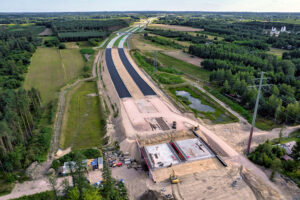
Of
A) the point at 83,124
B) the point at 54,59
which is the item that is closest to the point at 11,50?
the point at 54,59

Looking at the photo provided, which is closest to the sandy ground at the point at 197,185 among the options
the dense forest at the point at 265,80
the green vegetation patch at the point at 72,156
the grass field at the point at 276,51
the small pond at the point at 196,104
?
the green vegetation patch at the point at 72,156

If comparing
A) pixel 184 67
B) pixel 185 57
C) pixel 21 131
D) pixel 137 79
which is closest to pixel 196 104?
pixel 137 79

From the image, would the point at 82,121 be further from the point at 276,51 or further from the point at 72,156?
the point at 276,51

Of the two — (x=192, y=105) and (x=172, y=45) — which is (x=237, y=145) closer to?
(x=192, y=105)

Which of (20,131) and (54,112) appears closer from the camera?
(20,131)

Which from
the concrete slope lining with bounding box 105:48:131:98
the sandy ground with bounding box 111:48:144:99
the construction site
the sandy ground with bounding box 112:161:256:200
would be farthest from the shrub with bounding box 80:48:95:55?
the sandy ground with bounding box 112:161:256:200

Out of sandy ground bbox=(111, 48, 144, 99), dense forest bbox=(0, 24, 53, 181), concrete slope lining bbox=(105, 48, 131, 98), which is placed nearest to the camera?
dense forest bbox=(0, 24, 53, 181)

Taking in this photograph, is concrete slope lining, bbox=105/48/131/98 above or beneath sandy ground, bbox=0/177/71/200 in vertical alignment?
above

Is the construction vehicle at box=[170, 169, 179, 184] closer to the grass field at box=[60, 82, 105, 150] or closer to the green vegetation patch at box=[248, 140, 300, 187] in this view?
the green vegetation patch at box=[248, 140, 300, 187]
